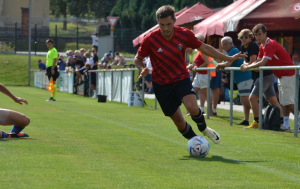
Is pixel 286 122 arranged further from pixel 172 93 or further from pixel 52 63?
pixel 52 63

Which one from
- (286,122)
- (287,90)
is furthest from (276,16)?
(287,90)

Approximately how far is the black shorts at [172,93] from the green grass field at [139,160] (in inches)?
23.5

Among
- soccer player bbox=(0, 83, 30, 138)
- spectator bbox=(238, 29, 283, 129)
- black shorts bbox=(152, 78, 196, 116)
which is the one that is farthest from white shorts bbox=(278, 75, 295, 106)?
soccer player bbox=(0, 83, 30, 138)

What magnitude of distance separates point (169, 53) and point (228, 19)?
31.9 ft

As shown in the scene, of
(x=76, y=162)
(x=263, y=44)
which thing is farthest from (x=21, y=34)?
(x=76, y=162)

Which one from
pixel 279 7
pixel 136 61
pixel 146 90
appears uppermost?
pixel 279 7

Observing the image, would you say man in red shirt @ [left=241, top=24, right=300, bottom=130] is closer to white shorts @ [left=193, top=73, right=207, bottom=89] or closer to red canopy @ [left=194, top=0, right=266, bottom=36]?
white shorts @ [left=193, top=73, right=207, bottom=89]

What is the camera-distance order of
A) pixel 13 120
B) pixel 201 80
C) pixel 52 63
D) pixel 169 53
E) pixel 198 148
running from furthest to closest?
pixel 52 63 < pixel 201 80 < pixel 13 120 < pixel 169 53 < pixel 198 148

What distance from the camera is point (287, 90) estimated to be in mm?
10062

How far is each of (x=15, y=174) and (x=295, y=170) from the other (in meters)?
2.96

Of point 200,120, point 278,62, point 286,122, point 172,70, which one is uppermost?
point 278,62

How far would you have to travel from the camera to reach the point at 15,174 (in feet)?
16.5

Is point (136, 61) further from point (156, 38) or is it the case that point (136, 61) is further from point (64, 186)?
point (64, 186)

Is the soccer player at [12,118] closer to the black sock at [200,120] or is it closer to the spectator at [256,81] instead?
the black sock at [200,120]
